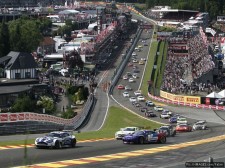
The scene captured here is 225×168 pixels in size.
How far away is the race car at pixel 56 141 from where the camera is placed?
33.9m

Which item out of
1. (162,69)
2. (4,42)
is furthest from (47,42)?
(162,69)

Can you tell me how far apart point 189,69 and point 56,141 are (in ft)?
317

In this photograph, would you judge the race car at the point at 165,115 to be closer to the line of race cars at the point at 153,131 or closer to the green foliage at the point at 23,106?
the line of race cars at the point at 153,131

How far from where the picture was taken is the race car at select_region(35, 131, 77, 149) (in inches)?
1334

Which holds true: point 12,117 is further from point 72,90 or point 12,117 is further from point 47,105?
point 72,90

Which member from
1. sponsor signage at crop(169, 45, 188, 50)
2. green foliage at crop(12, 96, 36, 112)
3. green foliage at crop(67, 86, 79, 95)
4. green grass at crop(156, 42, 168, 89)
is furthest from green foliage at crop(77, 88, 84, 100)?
sponsor signage at crop(169, 45, 188, 50)

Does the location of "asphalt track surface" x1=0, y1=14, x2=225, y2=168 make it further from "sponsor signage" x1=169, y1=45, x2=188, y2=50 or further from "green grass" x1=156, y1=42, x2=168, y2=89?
"sponsor signage" x1=169, y1=45, x2=188, y2=50

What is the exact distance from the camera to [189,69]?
12850cm

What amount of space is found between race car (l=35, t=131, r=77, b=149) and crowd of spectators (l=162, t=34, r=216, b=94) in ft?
212

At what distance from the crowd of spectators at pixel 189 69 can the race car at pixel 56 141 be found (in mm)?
64605

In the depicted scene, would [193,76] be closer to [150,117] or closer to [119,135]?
[150,117]

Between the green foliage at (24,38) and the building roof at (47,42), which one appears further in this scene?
the building roof at (47,42)

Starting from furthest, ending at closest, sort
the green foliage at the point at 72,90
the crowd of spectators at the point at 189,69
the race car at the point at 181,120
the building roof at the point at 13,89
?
the crowd of spectators at the point at 189,69 < the green foliage at the point at 72,90 < the building roof at the point at 13,89 < the race car at the point at 181,120

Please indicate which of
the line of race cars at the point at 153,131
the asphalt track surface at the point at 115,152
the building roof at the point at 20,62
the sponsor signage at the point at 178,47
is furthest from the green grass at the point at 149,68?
the asphalt track surface at the point at 115,152
